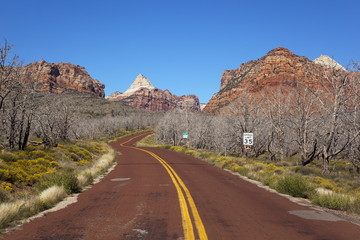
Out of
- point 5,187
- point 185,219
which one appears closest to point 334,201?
point 185,219

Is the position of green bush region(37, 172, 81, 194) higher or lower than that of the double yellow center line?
higher

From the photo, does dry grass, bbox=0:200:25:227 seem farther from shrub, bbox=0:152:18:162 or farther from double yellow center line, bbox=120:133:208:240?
shrub, bbox=0:152:18:162

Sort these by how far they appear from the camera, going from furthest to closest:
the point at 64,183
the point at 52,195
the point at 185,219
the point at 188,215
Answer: the point at 64,183 < the point at 52,195 < the point at 188,215 < the point at 185,219

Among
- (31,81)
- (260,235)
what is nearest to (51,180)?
(260,235)

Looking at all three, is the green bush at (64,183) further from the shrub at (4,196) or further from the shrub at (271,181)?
the shrub at (271,181)

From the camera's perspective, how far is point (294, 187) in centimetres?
1066

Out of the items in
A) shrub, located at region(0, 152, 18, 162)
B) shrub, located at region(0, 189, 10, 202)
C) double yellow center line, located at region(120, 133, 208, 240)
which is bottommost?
shrub, located at region(0, 189, 10, 202)

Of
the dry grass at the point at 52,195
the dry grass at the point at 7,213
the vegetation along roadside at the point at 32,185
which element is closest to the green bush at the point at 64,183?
the vegetation along roadside at the point at 32,185

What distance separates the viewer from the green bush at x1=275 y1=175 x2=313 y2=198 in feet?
34.3

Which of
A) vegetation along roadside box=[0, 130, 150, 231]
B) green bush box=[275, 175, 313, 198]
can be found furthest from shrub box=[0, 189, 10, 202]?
green bush box=[275, 175, 313, 198]

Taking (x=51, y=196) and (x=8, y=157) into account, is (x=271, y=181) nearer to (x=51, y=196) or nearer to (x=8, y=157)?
(x=51, y=196)

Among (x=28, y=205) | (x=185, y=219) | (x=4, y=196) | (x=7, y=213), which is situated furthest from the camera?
(x=4, y=196)

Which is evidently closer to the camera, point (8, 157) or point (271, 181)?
point (271, 181)

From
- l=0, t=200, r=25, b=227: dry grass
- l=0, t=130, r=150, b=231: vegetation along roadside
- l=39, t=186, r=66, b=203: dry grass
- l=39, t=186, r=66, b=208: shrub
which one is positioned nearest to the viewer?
l=0, t=200, r=25, b=227: dry grass
